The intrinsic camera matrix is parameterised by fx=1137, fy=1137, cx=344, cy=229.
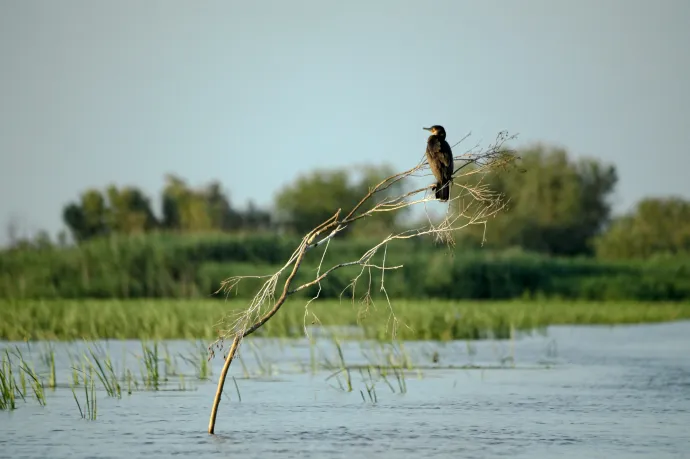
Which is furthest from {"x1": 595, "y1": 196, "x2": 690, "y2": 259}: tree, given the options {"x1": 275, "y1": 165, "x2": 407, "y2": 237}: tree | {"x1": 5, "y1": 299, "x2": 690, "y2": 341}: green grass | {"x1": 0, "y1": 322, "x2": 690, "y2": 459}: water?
{"x1": 0, "y1": 322, "x2": 690, "y2": 459}: water

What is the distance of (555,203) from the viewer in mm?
87500

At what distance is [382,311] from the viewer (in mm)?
26203

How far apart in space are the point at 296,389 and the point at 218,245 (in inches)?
Result: 1051

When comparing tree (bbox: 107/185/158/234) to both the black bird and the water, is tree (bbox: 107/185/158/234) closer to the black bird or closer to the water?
the water

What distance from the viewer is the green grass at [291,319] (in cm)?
2147

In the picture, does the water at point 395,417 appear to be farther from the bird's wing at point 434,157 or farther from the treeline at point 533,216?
the treeline at point 533,216

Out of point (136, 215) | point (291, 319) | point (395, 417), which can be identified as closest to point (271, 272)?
point (291, 319)

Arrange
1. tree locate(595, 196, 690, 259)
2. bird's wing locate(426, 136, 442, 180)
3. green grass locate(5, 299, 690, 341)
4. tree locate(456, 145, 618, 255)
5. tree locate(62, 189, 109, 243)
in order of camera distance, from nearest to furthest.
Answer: bird's wing locate(426, 136, 442, 180) < green grass locate(5, 299, 690, 341) < tree locate(595, 196, 690, 259) < tree locate(456, 145, 618, 255) < tree locate(62, 189, 109, 243)

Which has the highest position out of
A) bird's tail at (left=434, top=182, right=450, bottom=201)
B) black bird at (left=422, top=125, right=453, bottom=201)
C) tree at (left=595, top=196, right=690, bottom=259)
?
tree at (left=595, top=196, right=690, bottom=259)

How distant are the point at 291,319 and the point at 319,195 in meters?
75.8

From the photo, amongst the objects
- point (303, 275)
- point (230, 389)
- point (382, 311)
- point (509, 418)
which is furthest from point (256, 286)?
point (509, 418)

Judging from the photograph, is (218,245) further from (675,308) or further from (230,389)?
(230,389)

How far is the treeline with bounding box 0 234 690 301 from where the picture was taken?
3638cm

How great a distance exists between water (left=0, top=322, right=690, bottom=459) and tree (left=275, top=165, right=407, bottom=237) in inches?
3135
